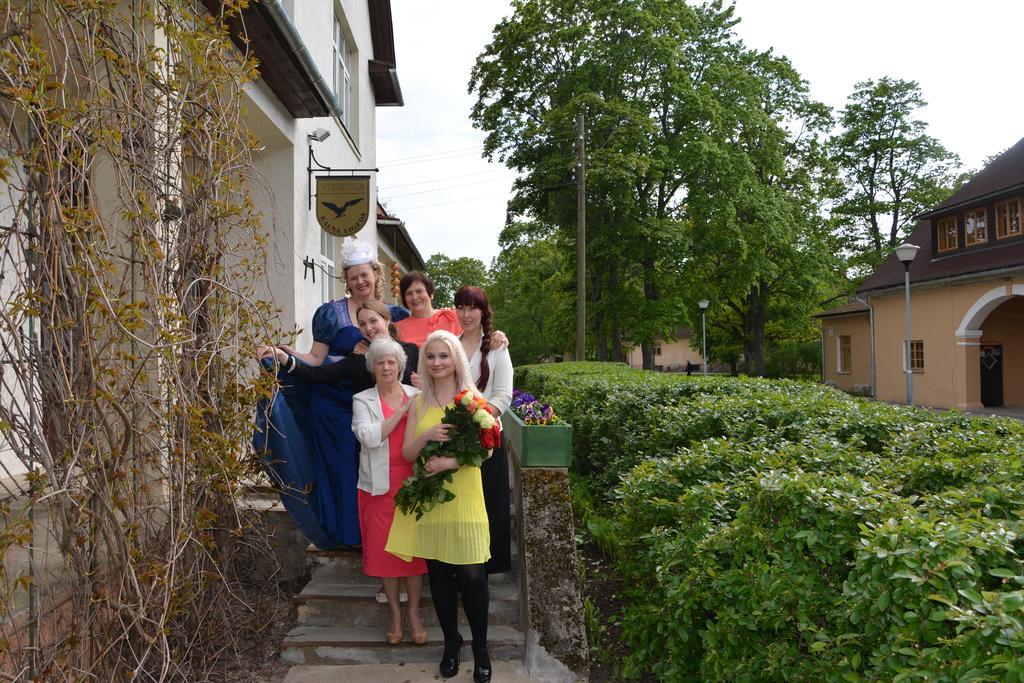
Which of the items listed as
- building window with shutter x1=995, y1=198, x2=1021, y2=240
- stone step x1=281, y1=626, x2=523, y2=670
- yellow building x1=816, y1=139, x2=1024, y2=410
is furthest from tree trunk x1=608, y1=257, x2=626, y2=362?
stone step x1=281, y1=626, x2=523, y2=670

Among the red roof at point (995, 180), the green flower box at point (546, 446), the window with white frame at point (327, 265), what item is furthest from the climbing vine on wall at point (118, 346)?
the red roof at point (995, 180)

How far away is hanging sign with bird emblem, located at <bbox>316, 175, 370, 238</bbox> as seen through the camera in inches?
343

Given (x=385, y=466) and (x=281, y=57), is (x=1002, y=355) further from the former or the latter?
(x=385, y=466)

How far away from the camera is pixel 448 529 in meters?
3.82

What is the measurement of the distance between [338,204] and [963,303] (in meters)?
23.1

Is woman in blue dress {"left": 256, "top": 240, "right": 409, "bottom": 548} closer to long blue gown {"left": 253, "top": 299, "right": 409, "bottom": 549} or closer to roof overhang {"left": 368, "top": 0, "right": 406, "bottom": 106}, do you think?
long blue gown {"left": 253, "top": 299, "right": 409, "bottom": 549}

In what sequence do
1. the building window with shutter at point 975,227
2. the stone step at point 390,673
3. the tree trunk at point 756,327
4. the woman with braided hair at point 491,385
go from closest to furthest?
1. the stone step at point 390,673
2. the woman with braided hair at point 491,385
3. the building window with shutter at point 975,227
4. the tree trunk at point 756,327

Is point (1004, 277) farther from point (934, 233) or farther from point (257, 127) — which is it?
point (257, 127)

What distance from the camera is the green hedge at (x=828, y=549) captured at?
2094mm

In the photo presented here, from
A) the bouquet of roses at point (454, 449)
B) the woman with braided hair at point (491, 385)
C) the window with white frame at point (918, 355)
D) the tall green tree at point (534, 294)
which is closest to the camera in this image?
the bouquet of roses at point (454, 449)

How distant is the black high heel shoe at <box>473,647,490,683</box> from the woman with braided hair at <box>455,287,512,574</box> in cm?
74

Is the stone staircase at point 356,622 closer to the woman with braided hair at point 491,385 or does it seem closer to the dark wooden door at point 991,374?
the woman with braided hair at point 491,385

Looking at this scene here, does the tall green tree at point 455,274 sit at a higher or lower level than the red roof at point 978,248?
higher

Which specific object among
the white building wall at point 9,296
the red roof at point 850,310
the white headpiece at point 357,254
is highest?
the red roof at point 850,310
